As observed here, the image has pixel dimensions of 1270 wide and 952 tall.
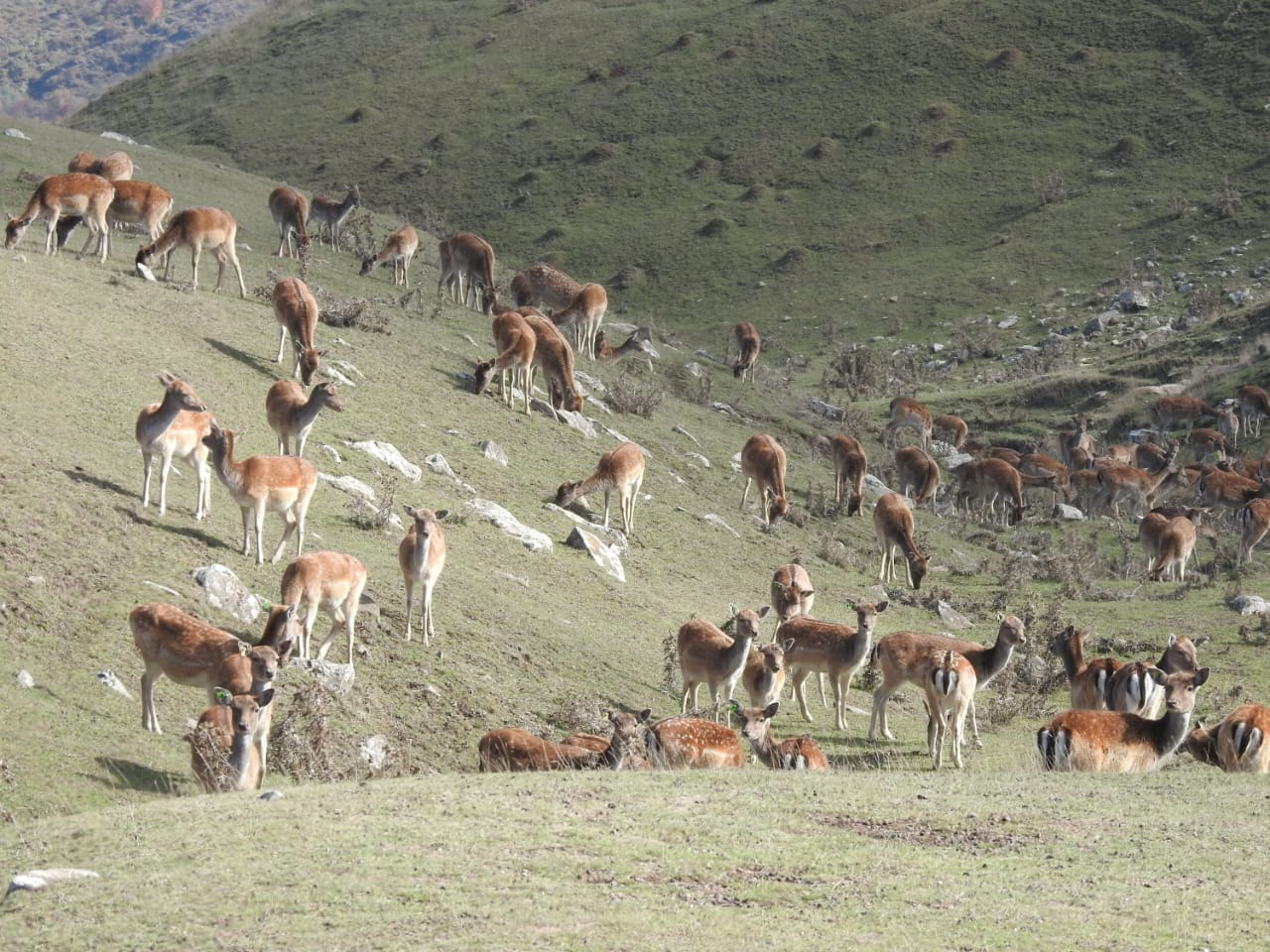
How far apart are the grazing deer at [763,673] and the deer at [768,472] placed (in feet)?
32.4

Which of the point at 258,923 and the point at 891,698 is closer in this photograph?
the point at 258,923

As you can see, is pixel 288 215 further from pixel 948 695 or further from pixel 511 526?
pixel 948 695

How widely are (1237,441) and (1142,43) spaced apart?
27.3 meters

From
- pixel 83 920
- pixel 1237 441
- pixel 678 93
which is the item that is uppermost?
pixel 678 93

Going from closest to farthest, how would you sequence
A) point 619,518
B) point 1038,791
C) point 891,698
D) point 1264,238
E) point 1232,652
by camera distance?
point 1038,791, point 891,698, point 1232,652, point 619,518, point 1264,238

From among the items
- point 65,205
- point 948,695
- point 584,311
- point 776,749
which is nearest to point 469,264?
point 584,311

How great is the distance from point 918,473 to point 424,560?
1823 cm

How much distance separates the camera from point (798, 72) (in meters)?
64.6

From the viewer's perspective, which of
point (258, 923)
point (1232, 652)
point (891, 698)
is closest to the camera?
point (258, 923)

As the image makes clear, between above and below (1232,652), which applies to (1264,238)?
above

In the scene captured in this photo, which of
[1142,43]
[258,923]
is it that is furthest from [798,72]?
[258,923]

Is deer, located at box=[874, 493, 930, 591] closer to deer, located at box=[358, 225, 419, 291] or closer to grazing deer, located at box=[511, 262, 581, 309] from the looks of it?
grazing deer, located at box=[511, 262, 581, 309]

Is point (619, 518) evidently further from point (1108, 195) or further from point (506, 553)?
point (1108, 195)

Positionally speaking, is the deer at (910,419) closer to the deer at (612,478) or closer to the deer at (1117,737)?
the deer at (612,478)
